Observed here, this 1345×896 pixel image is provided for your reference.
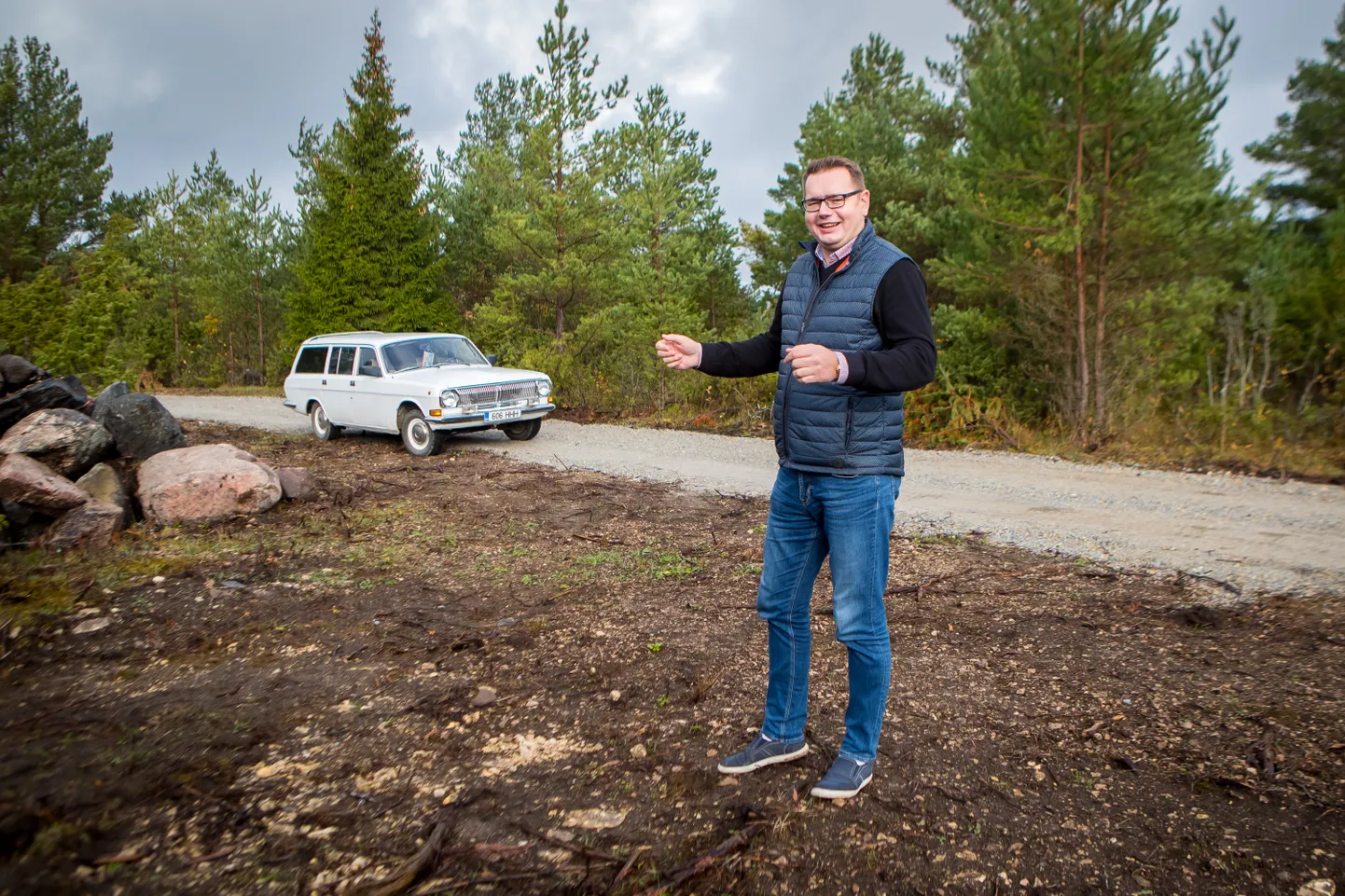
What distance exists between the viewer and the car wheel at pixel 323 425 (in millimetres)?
13820

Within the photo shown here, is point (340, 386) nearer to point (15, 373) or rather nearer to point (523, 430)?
point (523, 430)

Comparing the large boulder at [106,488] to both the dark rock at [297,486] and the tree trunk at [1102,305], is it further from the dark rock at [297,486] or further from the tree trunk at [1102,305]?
the tree trunk at [1102,305]

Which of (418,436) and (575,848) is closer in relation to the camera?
(575,848)

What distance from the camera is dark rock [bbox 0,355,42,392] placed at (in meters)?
8.27

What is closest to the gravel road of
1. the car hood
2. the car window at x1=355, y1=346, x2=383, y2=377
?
the car hood

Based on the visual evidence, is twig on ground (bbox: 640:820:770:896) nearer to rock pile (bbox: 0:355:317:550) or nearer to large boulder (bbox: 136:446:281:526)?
rock pile (bbox: 0:355:317:550)

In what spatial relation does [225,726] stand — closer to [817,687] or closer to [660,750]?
[660,750]

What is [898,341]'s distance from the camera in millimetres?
2801

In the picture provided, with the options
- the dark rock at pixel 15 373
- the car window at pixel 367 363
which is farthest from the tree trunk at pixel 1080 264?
the dark rock at pixel 15 373

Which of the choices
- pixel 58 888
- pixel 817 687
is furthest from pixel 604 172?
pixel 58 888

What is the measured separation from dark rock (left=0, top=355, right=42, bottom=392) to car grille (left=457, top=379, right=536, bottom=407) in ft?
15.6

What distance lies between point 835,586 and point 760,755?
2.50ft

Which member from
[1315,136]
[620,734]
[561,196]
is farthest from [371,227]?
[1315,136]

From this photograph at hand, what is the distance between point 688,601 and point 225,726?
2641 mm
